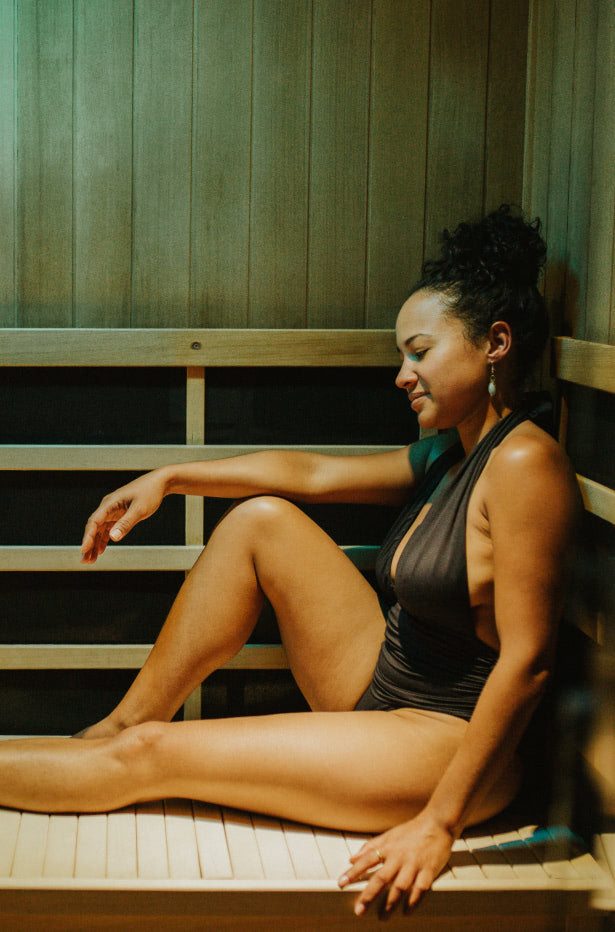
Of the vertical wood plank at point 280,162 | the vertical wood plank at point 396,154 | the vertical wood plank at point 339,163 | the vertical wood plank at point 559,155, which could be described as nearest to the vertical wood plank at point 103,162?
the vertical wood plank at point 280,162

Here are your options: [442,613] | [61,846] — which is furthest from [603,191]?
[61,846]

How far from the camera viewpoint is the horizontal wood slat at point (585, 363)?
1.46 meters

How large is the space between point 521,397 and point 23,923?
3.61ft

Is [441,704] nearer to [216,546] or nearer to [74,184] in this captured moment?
[216,546]

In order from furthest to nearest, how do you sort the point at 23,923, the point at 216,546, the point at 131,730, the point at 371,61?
1. the point at 371,61
2. the point at 216,546
3. the point at 131,730
4. the point at 23,923

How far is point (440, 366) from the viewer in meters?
1.49

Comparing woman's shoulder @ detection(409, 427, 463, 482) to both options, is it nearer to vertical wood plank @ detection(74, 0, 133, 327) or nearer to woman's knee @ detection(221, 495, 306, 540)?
woman's knee @ detection(221, 495, 306, 540)

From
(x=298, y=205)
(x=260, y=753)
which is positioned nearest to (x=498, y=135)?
(x=298, y=205)

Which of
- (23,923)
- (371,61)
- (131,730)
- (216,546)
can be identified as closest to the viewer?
(23,923)

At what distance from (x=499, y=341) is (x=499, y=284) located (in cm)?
10

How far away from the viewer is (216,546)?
5.55 ft

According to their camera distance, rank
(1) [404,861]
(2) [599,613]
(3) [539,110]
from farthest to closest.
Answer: (3) [539,110], (1) [404,861], (2) [599,613]

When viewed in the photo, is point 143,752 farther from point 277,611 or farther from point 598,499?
point 598,499

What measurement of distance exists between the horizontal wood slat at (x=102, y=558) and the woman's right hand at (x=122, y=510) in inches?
9.0
